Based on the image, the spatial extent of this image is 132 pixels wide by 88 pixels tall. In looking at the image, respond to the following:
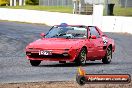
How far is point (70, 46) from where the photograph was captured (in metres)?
15.2

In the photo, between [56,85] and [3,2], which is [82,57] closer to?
[56,85]

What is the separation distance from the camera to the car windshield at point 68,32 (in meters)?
16.2

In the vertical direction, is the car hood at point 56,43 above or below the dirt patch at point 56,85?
above

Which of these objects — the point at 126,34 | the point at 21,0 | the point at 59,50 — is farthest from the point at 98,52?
the point at 21,0

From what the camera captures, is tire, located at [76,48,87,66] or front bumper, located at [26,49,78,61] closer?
front bumper, located at [26,49,78,61]

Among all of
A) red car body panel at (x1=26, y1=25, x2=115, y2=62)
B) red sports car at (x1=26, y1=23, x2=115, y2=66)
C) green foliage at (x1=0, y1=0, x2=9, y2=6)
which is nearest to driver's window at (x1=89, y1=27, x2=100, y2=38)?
red sports car at (x1=26, y1=23, x2=115, y2=66)

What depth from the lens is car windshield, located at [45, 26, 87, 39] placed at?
16188 mm

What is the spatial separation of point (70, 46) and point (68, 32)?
1.22 metres

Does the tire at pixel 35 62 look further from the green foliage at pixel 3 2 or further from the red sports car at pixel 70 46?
the green foliage at pixel 3 2

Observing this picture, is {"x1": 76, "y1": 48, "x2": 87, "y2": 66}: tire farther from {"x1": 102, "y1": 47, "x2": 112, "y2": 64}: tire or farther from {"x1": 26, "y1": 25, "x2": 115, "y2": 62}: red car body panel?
{"x1": 102, "y1": 47, "x2": 112, "y2": 64}: tire

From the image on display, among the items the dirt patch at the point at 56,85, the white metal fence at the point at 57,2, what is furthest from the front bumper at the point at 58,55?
the white metal fence at the point at 57,2

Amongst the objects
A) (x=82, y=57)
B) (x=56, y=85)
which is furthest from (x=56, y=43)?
(x=56, y=85)

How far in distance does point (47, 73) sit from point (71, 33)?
3.29 m

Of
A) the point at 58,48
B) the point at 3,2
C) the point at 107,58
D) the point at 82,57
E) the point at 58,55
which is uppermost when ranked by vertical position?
the point at 3,2
